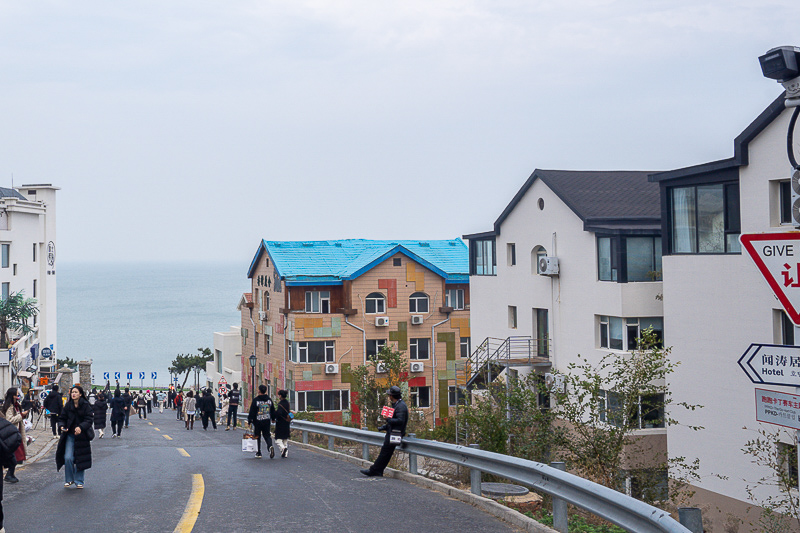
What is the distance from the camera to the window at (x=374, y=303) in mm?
52281

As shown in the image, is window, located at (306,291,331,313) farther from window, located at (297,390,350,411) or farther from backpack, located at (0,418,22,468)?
backpack, located at (0,418,22,468)

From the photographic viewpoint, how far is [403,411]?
13.7 meters

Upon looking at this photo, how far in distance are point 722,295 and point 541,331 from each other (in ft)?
46.1

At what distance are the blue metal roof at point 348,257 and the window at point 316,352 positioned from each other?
12.2 feet

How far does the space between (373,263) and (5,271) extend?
27121 millimetres

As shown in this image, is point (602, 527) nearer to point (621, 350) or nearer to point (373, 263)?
point (621, 350)

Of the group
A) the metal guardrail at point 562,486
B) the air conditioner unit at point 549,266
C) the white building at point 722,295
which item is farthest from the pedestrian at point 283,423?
the air conditioner unit at point 549,266

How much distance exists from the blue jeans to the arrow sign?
10501 mm

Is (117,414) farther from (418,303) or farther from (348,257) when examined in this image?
(418,303)

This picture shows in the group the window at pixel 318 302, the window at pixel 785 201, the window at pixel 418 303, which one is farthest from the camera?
the window at pixel 418 303

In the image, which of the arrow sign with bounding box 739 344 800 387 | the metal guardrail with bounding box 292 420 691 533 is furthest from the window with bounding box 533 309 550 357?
the arrow sign with bounding box 739 344 800 387

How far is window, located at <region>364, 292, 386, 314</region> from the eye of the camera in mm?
52281

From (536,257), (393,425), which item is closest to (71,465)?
(393,425)

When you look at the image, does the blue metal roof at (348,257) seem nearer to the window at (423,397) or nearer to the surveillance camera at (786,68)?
the window at (423,397)
